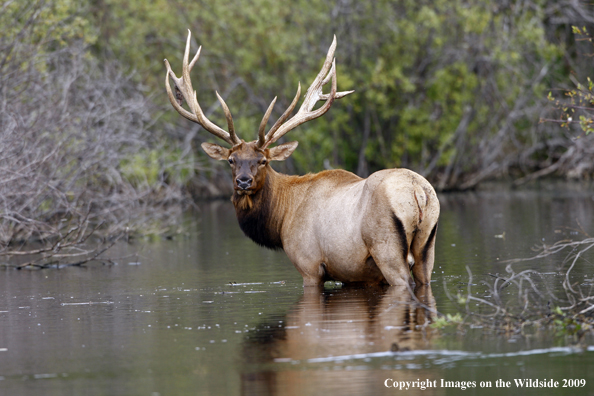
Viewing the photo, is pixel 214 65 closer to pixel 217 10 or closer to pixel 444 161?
pixel 217 10

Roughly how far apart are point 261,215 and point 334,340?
3.89m

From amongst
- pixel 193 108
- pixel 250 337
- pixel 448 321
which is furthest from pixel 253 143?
pixel 448 321

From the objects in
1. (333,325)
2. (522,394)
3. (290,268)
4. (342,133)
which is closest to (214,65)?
(342,133)

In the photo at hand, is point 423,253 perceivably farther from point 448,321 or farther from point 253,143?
point 253,143

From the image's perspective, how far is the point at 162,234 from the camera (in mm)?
19219

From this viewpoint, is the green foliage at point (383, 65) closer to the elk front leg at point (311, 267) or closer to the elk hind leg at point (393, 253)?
the elk front leg at point (311, 267)

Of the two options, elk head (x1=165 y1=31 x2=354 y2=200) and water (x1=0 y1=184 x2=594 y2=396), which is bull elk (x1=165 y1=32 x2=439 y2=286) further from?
water (x1=0 y1=184 x2=594 y2=396)

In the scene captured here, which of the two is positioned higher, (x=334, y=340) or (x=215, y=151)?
(x=215, y=151)

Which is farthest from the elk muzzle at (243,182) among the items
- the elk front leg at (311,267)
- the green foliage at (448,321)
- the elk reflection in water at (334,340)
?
the green foliage at (448,321)

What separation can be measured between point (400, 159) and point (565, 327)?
23.3 meters

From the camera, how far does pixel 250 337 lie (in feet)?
23.7

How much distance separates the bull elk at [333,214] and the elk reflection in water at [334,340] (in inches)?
15.9

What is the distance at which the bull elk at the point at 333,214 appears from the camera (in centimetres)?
895

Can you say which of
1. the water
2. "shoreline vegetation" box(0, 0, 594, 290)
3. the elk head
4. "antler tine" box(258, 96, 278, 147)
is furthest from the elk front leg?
"shoreline vegetation" box(0, 0, 594, 290)
